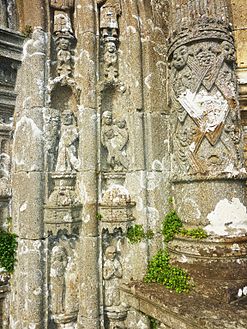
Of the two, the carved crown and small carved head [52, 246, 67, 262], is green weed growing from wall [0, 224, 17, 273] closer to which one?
small carved head [52, 246, 67, 262]

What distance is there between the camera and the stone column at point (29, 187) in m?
3.88

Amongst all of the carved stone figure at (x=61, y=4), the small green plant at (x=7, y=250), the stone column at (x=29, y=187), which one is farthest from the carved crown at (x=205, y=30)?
the small green plant at (x=7, y=250)

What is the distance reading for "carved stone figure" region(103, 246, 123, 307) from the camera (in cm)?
414

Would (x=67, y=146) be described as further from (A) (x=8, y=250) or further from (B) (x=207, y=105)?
(B) (x=207, y=105)

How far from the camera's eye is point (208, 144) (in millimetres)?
3824

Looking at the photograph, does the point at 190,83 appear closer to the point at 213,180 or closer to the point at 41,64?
the point at 213,180

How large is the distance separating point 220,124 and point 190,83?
0.76m

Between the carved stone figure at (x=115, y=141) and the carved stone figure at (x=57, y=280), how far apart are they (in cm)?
160

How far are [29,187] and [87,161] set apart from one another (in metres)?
0.95

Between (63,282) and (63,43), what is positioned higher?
(63,43)

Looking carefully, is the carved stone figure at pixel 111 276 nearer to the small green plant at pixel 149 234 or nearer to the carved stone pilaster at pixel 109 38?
the small green plant at pixel 149 234

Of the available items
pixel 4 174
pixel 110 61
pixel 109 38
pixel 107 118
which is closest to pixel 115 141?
pixel 107 118

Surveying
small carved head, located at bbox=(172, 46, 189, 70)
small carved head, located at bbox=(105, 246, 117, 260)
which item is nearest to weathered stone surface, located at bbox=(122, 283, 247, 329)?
small carved head, located at bbox=(105, 246, 117, 260)

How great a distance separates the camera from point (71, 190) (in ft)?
13.8
